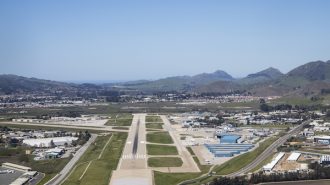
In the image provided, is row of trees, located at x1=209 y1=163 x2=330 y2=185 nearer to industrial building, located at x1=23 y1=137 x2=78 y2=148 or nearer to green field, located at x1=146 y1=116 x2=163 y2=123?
industrial building, located at x1=23 y1=137 x2=78 y2=148

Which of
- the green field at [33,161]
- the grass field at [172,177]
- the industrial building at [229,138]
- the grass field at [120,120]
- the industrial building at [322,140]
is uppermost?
the grass field at [120,120]

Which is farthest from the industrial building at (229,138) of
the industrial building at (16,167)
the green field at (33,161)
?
the industrial building at (16,167)

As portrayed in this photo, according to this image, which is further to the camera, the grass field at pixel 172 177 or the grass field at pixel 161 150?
the grass field at pixel 161 150

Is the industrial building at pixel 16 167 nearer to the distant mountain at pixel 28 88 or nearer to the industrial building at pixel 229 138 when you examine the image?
the industrial building at pixel 229 138

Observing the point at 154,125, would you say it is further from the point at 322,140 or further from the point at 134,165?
the point at 134,165

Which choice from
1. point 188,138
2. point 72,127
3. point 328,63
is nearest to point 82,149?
point 188,138

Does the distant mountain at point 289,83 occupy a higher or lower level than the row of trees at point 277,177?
higher

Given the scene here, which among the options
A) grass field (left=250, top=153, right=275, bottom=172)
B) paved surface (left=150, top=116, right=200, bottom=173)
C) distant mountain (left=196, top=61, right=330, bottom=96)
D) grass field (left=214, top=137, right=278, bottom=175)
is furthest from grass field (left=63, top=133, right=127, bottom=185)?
distant mountain (left=196, top=61, right=330, bottom=96)

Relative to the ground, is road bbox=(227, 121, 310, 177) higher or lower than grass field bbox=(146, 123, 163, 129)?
lower
